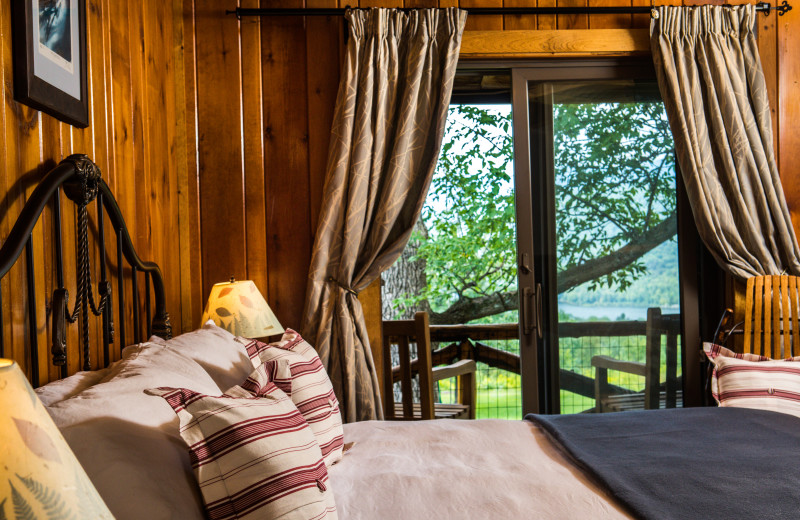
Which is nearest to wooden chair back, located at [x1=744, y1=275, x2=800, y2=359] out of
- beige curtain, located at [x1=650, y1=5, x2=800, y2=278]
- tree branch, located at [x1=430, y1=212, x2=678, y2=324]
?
beige curtain, located at [x1=650, y1=5, x2=800, y2=278]

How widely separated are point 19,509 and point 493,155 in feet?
11.4

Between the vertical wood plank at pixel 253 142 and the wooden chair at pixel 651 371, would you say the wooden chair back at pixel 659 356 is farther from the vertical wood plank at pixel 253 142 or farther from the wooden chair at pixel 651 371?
the vertical wood plank at pixel 253 142

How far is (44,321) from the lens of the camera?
1414 millimetres

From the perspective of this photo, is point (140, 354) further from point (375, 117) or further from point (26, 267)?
point (375, 117)

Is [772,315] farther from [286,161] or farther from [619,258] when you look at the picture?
[286,161]

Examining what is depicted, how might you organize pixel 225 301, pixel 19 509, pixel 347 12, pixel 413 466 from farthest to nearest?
1. pixel 347 12
2. pixel 225 301
3. pixel 413 466
4. pixel 19 509

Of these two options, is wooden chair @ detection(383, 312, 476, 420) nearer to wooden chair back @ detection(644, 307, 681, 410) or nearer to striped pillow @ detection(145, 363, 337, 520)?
wooden chair back @ detection(644, 307, 681, 410)

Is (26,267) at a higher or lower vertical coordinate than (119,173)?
lower

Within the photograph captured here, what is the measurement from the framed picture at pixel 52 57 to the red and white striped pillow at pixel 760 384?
233cm

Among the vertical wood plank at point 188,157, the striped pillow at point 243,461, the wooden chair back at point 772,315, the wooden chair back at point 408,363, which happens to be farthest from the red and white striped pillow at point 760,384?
the vertical wood plank at point 188,157

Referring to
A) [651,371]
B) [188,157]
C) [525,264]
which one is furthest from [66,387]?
[651,371]

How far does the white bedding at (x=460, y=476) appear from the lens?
4.09 ft

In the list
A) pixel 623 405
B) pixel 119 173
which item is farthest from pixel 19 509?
pixel 623 405

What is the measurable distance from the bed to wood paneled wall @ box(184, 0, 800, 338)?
2.56 feet
